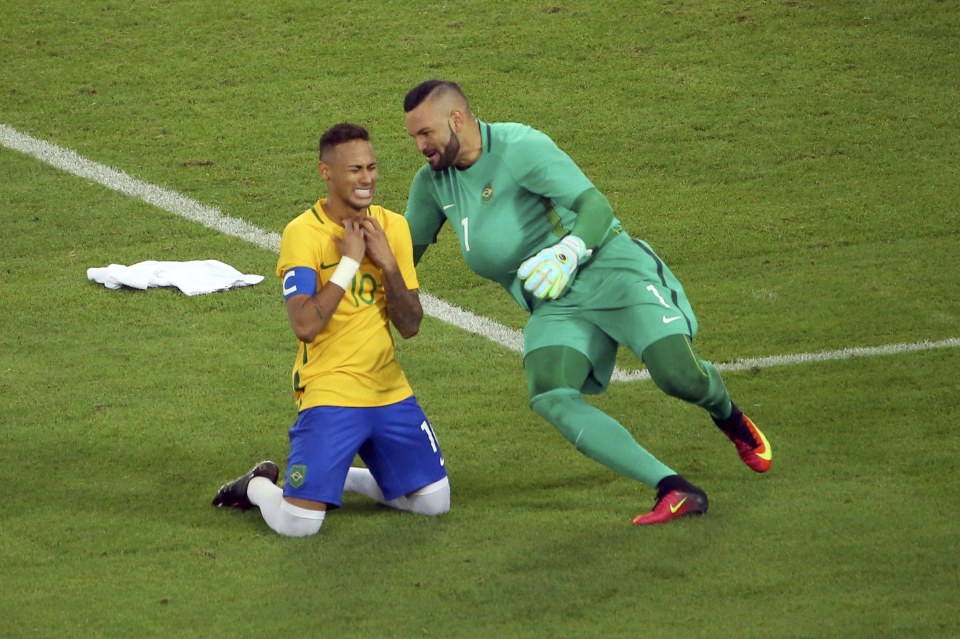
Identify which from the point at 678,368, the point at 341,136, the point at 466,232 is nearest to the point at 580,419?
the point at 678,368

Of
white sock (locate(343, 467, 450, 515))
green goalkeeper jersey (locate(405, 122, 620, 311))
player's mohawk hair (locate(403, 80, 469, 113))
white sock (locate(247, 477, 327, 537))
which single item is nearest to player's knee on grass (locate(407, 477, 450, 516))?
white sock (locate(343, 467, 450, 515))

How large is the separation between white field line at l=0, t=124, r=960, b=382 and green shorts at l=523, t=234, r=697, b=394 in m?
1.66

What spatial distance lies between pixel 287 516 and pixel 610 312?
1441 mm

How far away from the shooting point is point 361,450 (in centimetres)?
580

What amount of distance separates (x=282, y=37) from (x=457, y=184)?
279 inches

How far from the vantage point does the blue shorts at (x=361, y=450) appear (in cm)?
554

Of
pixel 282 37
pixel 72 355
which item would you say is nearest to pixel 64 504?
pixel 72 355

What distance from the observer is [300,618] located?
15.9ft

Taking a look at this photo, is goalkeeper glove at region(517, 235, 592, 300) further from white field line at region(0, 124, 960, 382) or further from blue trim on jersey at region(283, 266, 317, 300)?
white field line at region(0, 124, 960, 382)

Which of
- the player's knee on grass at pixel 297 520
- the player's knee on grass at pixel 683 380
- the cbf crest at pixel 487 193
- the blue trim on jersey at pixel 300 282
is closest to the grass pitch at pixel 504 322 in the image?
the player's knee on grass at pixel 297 520

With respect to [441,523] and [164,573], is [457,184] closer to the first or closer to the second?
[441,523]

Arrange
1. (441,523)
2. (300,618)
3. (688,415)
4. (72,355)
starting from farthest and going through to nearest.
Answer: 1. (72,355)
2. (688,415)
3. (441,523)
4. (300,618)

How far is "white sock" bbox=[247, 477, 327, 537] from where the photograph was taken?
18.1ft

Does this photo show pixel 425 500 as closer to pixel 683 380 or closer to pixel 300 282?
pixel 300 282
